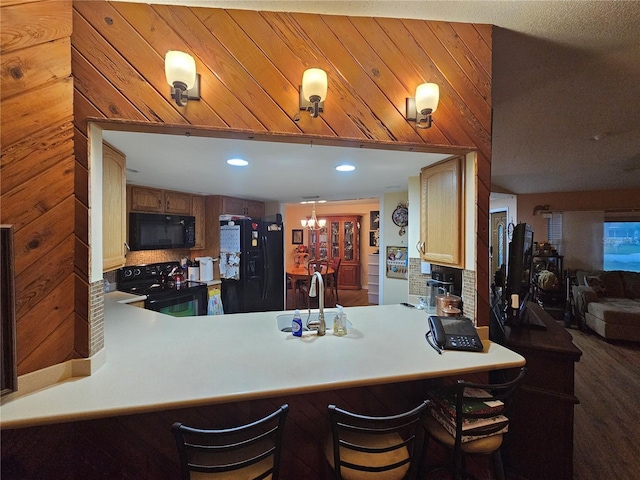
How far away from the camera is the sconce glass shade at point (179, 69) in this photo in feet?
3.49

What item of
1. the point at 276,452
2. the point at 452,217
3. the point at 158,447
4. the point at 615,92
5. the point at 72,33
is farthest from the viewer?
the point at 615,92

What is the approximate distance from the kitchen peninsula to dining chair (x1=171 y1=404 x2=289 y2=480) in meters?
0.09

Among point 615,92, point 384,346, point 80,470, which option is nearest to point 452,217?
point 384,346

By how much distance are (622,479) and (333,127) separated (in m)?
2.63

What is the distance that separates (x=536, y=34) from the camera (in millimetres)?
1367

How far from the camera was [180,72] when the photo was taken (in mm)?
1066

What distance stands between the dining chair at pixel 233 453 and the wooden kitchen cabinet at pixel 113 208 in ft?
3.43

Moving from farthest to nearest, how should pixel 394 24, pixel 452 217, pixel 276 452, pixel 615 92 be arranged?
pixel 615 92, pixel 452 217, pixel 394 24, pixel 276 452

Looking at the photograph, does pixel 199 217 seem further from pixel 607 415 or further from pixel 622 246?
pixel 622 246

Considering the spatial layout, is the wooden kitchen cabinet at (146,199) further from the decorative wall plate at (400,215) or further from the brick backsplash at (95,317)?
the decorative wall plate at (400,215)

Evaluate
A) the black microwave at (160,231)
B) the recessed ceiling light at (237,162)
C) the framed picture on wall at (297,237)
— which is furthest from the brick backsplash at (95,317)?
the framed picture on wall at (297,237)

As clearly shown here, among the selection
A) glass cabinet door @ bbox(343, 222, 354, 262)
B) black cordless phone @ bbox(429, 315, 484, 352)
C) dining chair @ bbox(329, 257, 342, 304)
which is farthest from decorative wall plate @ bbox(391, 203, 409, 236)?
glass cabinet door @ bbox(343, 222, 354, 262)

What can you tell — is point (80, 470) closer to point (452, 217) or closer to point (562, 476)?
point (452, 217)

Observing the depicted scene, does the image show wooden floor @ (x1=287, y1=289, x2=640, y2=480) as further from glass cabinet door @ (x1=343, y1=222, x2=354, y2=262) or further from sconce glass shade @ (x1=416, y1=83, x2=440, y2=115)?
glass cabinet door @ (x1=343, y1=222, x2=354, y2=262)
